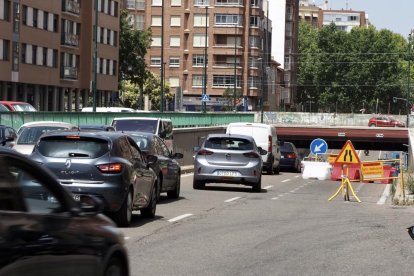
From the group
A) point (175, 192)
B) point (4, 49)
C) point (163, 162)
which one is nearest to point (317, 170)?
point (175, 192)

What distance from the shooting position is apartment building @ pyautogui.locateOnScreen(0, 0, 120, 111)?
71.3m

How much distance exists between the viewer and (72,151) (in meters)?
15.2

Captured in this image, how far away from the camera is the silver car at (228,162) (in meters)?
27.7

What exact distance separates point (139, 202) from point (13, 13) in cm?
5671

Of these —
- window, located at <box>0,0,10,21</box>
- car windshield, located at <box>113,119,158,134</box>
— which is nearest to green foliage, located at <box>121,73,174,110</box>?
window, located at <box>0,0,10,21</box>

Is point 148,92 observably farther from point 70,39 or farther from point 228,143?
point 228,143

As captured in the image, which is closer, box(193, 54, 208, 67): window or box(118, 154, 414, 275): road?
box(118, 154, 414, 275): road

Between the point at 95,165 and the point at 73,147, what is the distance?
51cm

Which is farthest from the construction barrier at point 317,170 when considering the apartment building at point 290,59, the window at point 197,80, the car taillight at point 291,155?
the apartment building at point 290,59

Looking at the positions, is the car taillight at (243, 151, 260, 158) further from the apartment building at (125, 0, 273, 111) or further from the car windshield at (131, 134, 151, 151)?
the apartment building at (125, 0, 273, 111)

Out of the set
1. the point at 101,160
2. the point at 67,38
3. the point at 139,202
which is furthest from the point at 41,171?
the point at 67,38

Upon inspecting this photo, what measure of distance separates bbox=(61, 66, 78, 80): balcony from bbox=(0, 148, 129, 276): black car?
7621 centimetres

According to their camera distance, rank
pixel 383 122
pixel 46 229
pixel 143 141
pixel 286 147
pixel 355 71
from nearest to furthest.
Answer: pixel 46 229, pixel 143 141, pixel 286 147, pixel 383 122, pixel 355 71

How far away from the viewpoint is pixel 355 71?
15588cm
